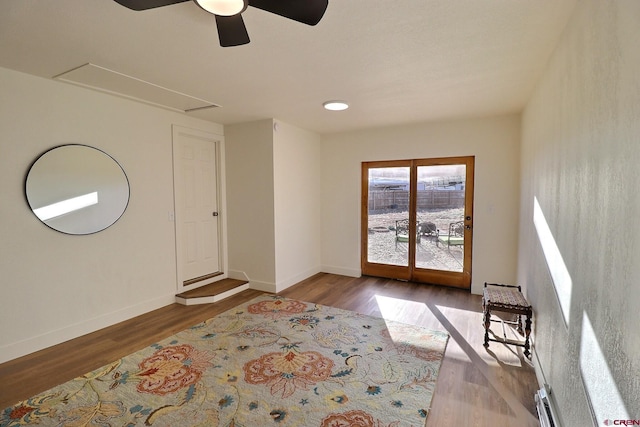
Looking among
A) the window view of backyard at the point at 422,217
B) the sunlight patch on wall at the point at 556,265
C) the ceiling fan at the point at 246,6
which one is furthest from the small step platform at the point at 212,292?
the sunlight patch on wall at the point at 556,265

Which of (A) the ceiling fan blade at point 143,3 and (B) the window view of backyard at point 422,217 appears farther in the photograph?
(B) the window view of backyard at point 422,217

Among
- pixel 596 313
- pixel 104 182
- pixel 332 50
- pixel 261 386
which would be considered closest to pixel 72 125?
pixel 104 182

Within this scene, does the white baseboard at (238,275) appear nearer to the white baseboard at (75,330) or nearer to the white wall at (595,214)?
the white baseboard at (75,330)

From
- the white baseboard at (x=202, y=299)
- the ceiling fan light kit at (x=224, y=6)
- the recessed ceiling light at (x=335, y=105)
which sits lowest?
the white baseboard at (x=202, y=299)

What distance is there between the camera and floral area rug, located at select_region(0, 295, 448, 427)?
1.92m

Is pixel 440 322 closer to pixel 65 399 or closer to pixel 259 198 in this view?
pixel 259 198

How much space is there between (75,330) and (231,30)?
324cm

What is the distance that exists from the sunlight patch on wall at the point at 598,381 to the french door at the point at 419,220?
3.16 m

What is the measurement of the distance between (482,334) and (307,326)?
1.81 metres

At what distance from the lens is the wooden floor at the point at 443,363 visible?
2024 mm

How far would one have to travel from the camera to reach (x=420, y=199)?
4.63 m

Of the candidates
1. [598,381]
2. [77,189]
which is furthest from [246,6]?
[77,189]

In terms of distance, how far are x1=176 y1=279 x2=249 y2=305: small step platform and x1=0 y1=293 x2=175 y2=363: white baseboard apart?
0.24 metres

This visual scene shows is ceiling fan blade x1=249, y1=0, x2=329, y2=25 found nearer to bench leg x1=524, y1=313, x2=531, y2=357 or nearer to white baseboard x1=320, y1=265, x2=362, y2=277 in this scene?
bench leg x1=524, y1=313, x2=531, y2=357
